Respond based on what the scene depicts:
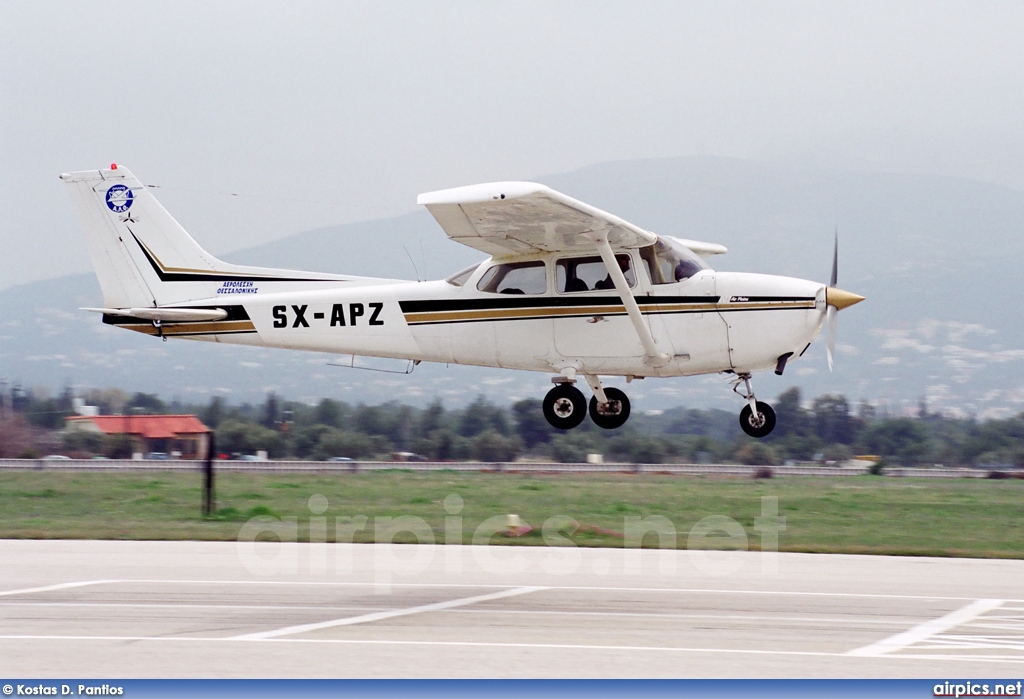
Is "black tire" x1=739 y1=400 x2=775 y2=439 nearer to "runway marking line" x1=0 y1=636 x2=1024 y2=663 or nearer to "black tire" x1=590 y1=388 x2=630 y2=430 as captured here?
"black tire" x1=590 y1=388 x2=630 y2=430

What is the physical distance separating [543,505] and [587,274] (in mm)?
16202

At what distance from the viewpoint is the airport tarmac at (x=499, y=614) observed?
11211 millimetres

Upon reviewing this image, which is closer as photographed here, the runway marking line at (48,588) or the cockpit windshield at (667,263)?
the cockpit windshield at (667,263)

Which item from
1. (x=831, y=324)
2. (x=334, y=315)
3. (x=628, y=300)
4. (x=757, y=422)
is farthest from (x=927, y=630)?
(x=334, y=315)

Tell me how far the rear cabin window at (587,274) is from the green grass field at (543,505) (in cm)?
822

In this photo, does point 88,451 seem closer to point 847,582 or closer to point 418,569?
point 418,569

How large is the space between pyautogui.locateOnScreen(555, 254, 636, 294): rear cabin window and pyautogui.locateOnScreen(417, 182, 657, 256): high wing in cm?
17

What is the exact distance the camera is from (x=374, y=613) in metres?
14.3

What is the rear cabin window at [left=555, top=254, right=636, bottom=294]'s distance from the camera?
1511cm

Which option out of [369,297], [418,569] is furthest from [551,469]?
[369,297]

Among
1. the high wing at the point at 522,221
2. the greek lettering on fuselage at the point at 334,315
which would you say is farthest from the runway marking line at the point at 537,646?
the greek lettering on fuselage at the point at 334,315

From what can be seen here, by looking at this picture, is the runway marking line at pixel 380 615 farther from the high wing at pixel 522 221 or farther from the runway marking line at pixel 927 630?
the runway marking line at pixel 927 630

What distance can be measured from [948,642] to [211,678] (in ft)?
25.0

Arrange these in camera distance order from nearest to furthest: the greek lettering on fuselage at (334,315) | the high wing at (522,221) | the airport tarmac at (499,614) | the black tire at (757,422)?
1. the airport tarmac at (499,614)
2. the high wing at (522,221)
3. the black tire at (757,422)
4. the greek lettering on fuselage at (334,315)
